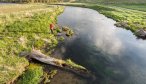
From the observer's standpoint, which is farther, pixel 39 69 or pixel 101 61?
pixel 101 61

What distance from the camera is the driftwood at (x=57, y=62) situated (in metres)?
35.9

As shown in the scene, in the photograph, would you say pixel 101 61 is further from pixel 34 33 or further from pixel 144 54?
pixel 34 33

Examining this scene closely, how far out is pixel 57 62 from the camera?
37.8 metres

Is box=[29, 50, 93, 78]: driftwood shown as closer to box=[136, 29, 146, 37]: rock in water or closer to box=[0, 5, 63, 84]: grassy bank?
box=[0, 5, 63, 84]: grassy bank

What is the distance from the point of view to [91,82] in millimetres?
33000

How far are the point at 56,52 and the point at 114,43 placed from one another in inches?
556

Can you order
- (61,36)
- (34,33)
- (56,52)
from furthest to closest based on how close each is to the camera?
(61,36)
(34,33)
(56,52)

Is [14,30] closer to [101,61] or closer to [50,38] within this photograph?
[50,38]

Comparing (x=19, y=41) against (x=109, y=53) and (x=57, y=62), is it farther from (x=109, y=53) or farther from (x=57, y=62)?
(x=109, y=53)

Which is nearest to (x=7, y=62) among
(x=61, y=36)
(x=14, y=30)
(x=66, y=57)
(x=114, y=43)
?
(x=66, y=57)

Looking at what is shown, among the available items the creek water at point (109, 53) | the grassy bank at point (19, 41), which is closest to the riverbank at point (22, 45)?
the grassy bank at point (19, 41)

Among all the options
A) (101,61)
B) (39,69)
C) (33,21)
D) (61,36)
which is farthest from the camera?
(33,21)

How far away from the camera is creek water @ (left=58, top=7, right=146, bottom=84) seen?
36.0 meters

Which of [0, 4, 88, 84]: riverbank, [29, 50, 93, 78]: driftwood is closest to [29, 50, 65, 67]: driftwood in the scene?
[29, 50, 93, 78]: driftwood
